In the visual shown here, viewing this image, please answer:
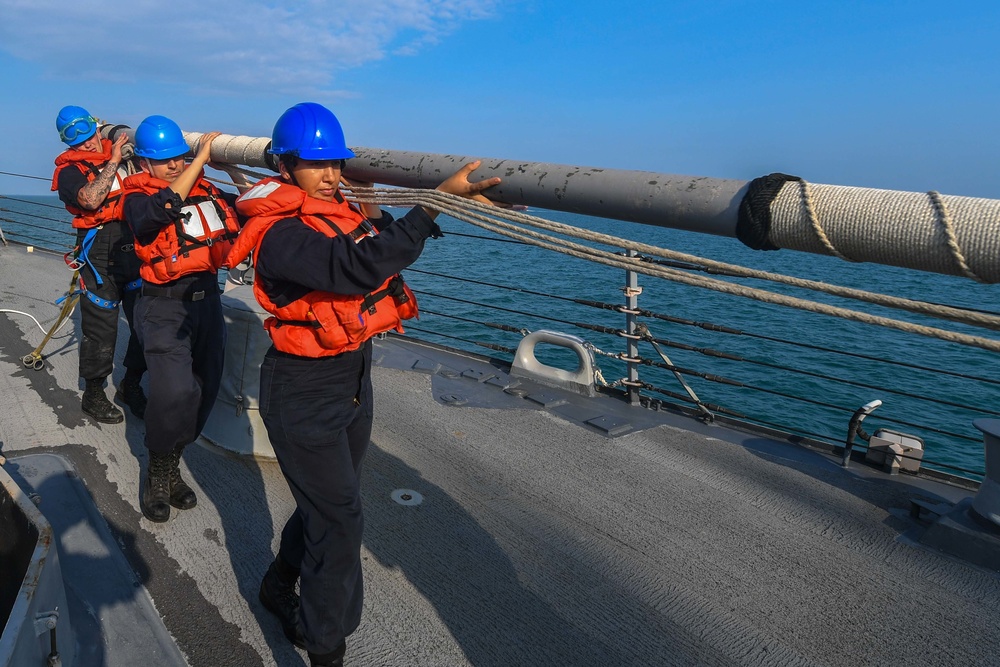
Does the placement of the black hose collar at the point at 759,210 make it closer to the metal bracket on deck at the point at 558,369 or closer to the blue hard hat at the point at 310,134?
the blue hard hat at the point at 310,134

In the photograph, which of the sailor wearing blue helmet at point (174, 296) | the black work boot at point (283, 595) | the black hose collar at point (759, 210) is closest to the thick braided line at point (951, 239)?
the black hose collar at point (759, 210)

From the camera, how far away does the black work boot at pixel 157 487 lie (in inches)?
132

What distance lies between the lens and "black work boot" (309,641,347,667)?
235 centimetres

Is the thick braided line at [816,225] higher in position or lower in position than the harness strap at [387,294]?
higher

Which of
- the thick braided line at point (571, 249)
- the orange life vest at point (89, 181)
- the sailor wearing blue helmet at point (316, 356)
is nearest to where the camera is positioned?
the thick braided line at point (571, 249)

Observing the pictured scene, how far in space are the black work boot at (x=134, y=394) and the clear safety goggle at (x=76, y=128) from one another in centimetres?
155

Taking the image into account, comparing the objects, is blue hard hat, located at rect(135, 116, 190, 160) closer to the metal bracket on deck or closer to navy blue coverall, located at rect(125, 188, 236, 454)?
navy blue coverall, located at rect(125, 188, 236, 454)

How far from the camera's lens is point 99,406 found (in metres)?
4.42

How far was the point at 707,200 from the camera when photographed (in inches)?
70.1

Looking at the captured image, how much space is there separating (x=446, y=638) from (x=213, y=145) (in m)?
2.61

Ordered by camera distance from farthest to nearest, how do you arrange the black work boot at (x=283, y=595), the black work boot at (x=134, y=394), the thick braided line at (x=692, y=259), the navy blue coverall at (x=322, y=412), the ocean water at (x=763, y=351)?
the ocean water at (x=763, y=351), the black work boot at (x=134, y=394), the black work boot at (x=283, y=595), the navy blue coverall at (x=322, y=412), the thick braided line at (x=692, y=259)

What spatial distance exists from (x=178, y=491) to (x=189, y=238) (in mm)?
1287

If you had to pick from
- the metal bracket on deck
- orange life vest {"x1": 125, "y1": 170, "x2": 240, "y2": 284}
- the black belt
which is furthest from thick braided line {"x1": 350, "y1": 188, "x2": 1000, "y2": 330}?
the metal bracket on deck

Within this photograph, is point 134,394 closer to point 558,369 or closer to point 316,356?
point 316,356
